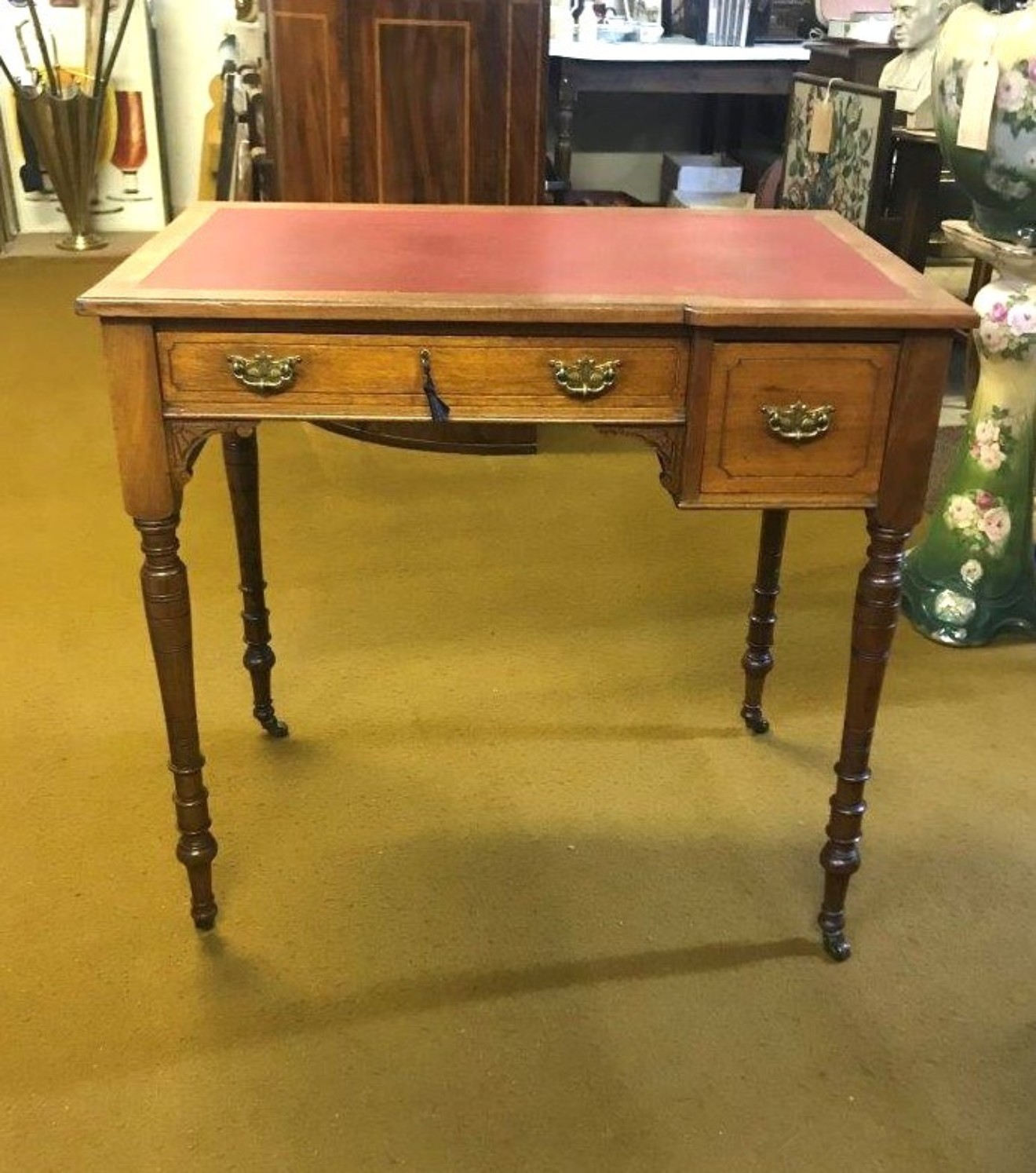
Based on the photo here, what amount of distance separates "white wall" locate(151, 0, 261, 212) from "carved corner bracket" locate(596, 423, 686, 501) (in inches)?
157

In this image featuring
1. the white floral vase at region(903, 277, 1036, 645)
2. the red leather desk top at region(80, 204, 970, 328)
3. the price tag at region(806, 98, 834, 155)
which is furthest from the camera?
the price tag at region(806, 98, 834, 155)

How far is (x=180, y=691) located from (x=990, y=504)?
1398 mm

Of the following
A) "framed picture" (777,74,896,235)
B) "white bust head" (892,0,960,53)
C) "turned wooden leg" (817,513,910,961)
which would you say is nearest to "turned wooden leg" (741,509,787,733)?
"turned wooden leg" (817,513,910,961)

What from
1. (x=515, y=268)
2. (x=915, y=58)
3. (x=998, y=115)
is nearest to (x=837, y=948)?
(x=515, y=268)

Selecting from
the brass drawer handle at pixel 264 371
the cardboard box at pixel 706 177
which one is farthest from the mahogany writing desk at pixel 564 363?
the cardboard box at pixel 706 177

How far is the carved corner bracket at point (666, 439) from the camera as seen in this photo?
1200 mm

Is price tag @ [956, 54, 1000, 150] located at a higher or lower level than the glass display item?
higher

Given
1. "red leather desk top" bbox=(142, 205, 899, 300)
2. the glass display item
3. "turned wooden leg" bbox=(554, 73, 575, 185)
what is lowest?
the glass display item

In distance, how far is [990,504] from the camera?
206cm

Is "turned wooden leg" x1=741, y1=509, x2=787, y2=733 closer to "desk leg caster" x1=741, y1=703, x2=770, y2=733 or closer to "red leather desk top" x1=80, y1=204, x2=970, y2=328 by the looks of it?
"desk leg caster" x1=741, y1=703, x2=770, y2=733

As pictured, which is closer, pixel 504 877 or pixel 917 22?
pixel 504 877

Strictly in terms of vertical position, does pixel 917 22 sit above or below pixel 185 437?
above

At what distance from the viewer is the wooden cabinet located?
257cm

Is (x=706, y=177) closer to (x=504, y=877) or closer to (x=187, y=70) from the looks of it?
(x=187, y=70)
